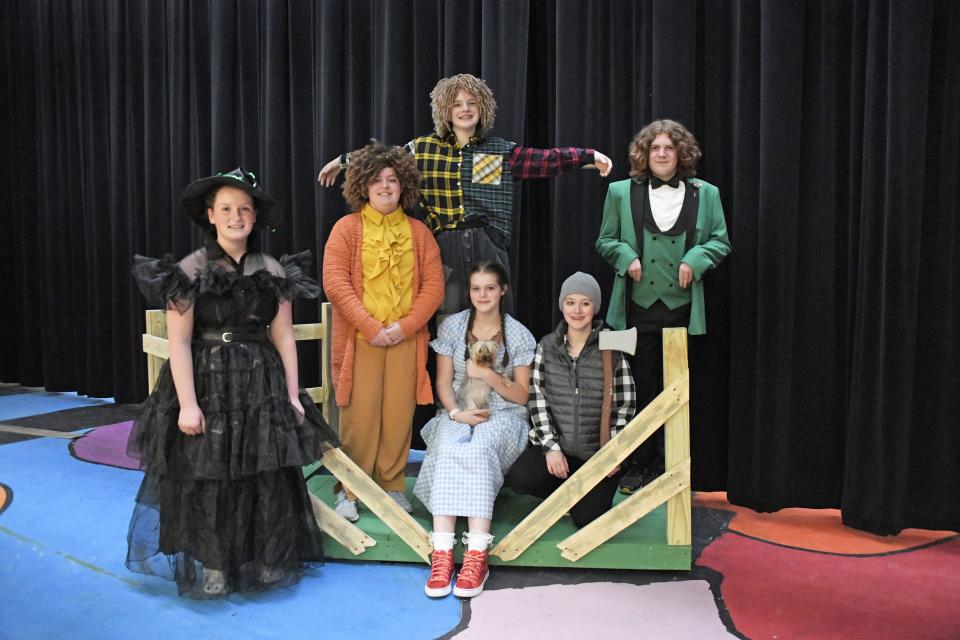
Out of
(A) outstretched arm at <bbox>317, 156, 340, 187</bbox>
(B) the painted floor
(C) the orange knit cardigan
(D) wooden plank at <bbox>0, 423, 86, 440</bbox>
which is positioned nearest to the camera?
(B) the painted floor

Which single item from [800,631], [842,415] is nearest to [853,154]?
[842,415]

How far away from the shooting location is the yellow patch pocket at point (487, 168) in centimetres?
272

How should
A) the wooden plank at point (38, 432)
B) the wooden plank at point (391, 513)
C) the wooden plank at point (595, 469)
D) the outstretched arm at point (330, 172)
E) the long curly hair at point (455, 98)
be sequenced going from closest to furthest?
the wooden plank at point (595, 469), the wooden plank at point (391, 513), the long curly hair at point (455, 98), the outstretched arm at point (330, 172), the wooden plank at point (38, 432)

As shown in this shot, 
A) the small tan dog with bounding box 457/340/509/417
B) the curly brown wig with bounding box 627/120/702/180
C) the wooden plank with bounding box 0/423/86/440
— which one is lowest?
the wooden plank with bounding box 0/423/86/440

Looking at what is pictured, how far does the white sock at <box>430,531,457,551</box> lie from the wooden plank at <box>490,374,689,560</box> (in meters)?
0.14

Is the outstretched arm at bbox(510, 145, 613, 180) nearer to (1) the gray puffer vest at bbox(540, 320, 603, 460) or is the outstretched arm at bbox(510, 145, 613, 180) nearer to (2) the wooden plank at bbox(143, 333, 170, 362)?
(1) the gray puffer vest at bbox(540, 320, 603, 460)

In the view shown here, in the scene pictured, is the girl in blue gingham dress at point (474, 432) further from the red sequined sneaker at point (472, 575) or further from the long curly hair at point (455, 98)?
the long curly hair at point (455, 98)

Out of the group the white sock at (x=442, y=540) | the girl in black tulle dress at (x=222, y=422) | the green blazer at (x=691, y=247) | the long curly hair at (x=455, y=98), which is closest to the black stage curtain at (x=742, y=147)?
the green blazer at (x=691, y=247)

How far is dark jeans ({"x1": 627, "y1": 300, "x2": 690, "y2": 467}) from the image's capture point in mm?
2775

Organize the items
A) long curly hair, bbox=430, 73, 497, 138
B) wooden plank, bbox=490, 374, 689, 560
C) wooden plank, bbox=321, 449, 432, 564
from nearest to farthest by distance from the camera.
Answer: wooden plank, bbox=490, 374, 689, 560
wooden plank, bbox=321, 449, 432, 564
long curly hair, bbox=430, 73, 497, 138

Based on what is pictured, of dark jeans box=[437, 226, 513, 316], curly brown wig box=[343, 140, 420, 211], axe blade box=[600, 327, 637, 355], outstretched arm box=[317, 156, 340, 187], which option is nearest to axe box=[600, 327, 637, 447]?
axe blade box=[600, 327, 637, 355]

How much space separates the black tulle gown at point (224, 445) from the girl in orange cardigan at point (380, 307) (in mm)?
358

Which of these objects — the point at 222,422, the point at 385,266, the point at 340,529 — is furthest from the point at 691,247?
the point at 222,422

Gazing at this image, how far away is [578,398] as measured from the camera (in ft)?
7.95
